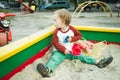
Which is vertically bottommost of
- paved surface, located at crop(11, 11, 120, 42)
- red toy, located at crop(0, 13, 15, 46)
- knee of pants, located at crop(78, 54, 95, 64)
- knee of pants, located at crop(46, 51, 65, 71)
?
paved surface, located at crop(11, 11, 120, 42)

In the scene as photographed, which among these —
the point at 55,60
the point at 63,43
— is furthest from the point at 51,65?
the point at 63,43

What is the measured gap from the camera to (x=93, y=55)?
337cm

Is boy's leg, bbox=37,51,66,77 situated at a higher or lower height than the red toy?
lower

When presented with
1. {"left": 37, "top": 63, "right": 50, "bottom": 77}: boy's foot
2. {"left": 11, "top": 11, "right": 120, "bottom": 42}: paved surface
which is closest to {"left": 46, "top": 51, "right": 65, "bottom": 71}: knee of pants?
{"left": 37, "top": 63, "right": 50, "bottom": 77}: boy's foot

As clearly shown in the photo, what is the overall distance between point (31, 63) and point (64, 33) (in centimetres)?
56

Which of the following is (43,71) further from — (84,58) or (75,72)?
(84,58)

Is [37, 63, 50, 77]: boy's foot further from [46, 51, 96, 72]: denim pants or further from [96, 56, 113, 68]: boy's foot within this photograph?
[96, 56, 113, 68]: boy's foot

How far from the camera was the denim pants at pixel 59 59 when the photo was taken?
2.83 m

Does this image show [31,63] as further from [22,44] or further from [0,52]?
[0,52]

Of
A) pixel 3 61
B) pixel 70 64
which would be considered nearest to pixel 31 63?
pixel 70 64

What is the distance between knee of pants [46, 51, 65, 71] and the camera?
2.81 m

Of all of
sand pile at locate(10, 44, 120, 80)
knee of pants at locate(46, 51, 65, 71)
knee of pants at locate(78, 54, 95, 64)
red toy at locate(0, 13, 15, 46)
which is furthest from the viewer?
red toy at locate(0, 13, 15, 46)

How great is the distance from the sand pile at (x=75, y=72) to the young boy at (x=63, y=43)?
64mm

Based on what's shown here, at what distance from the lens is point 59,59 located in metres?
2.97
